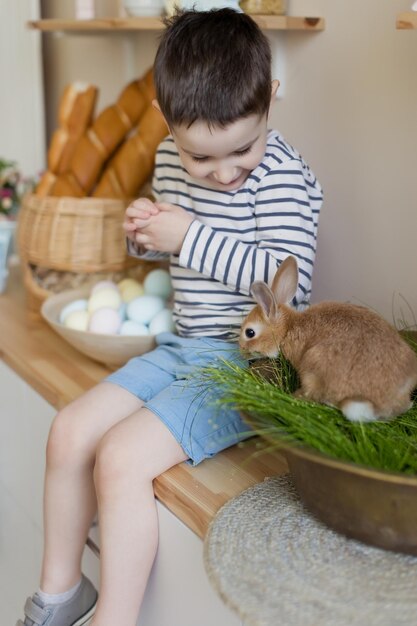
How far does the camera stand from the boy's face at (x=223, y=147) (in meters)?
0.94

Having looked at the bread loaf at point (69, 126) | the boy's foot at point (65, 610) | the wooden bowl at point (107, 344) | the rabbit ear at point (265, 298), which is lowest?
the boy's foot at point (65, 610)

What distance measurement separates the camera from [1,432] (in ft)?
4.84

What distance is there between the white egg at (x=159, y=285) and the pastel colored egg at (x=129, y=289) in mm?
17

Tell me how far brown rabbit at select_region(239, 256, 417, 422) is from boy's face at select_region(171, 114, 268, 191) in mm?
170

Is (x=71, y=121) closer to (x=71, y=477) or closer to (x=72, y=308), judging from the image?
(x=72, y=308)

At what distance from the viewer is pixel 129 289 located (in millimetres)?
1362

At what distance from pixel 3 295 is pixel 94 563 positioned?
0.70m

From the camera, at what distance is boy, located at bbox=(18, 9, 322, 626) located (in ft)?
3.05

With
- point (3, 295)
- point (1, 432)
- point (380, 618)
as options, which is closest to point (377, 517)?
point (380, 618)

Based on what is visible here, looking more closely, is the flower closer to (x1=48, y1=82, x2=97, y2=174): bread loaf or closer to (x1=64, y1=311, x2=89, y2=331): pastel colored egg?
(x1=48, y1=82, x2=97, y2=174): bread loaf

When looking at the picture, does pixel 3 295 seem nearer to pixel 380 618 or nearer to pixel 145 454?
pixel 145 454

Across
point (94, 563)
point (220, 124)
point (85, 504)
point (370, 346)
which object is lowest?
point (94, 563)

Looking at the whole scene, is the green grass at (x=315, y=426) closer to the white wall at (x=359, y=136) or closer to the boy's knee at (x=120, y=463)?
the boy's knee at (x=120, y=463)

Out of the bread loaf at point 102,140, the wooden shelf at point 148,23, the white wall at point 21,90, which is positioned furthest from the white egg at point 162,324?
the white wall at point 21,90
